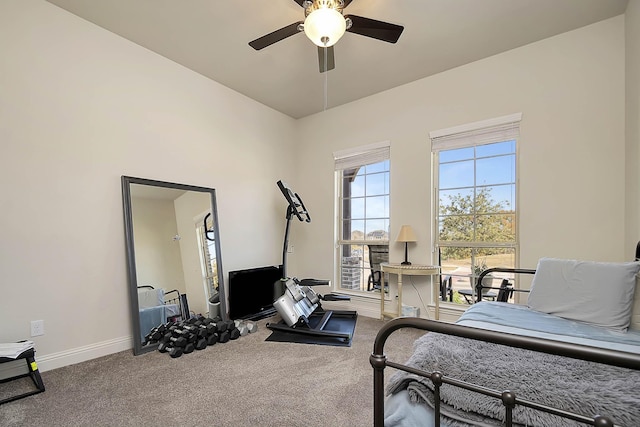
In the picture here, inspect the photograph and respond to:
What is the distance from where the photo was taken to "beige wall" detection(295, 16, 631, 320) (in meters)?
2.71

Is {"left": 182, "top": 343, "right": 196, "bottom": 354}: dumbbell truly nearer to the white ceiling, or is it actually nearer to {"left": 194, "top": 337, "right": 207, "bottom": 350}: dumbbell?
{"left": 194, "top": 337, "right": 207, "bottom": 350}: dumbbell

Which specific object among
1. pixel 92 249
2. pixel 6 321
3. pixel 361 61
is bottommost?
pixel 6 321

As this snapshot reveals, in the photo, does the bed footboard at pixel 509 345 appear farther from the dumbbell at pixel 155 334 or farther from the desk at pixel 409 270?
the dumbbell at pixel 155 334

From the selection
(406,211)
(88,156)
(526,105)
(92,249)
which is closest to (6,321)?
(92,249)

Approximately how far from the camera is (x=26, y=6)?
8.09 feet

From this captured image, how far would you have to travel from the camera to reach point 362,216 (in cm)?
440

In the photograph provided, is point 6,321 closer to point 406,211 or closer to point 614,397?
point 614,397

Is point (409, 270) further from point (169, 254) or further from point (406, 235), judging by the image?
point (169, 254)

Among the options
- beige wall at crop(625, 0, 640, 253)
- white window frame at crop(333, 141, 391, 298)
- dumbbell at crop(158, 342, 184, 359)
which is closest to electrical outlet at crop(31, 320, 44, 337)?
dumbbell at crop(158, 342, 184, 359)

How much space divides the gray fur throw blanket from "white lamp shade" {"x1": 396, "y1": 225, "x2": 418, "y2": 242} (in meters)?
2.42

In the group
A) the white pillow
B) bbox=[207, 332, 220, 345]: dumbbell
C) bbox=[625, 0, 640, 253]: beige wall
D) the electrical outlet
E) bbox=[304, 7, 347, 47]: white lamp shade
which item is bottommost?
bbox=[207, 332, 220, 345]: dumbbell

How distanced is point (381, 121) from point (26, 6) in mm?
3635

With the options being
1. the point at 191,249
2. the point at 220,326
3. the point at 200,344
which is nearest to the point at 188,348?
the point at 200,344

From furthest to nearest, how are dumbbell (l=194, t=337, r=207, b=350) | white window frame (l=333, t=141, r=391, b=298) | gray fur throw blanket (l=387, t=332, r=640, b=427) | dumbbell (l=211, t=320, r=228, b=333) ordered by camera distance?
1. white window frame (l=333, t=141, r=391, b=298)
2. dumbbell (l=211, t=320, r=228, b=333)
3. dumbbell (l=194, t=337, r=207, b=350)
4. gray fur throw blanket (l=387, t=332, r=640, b=427)
